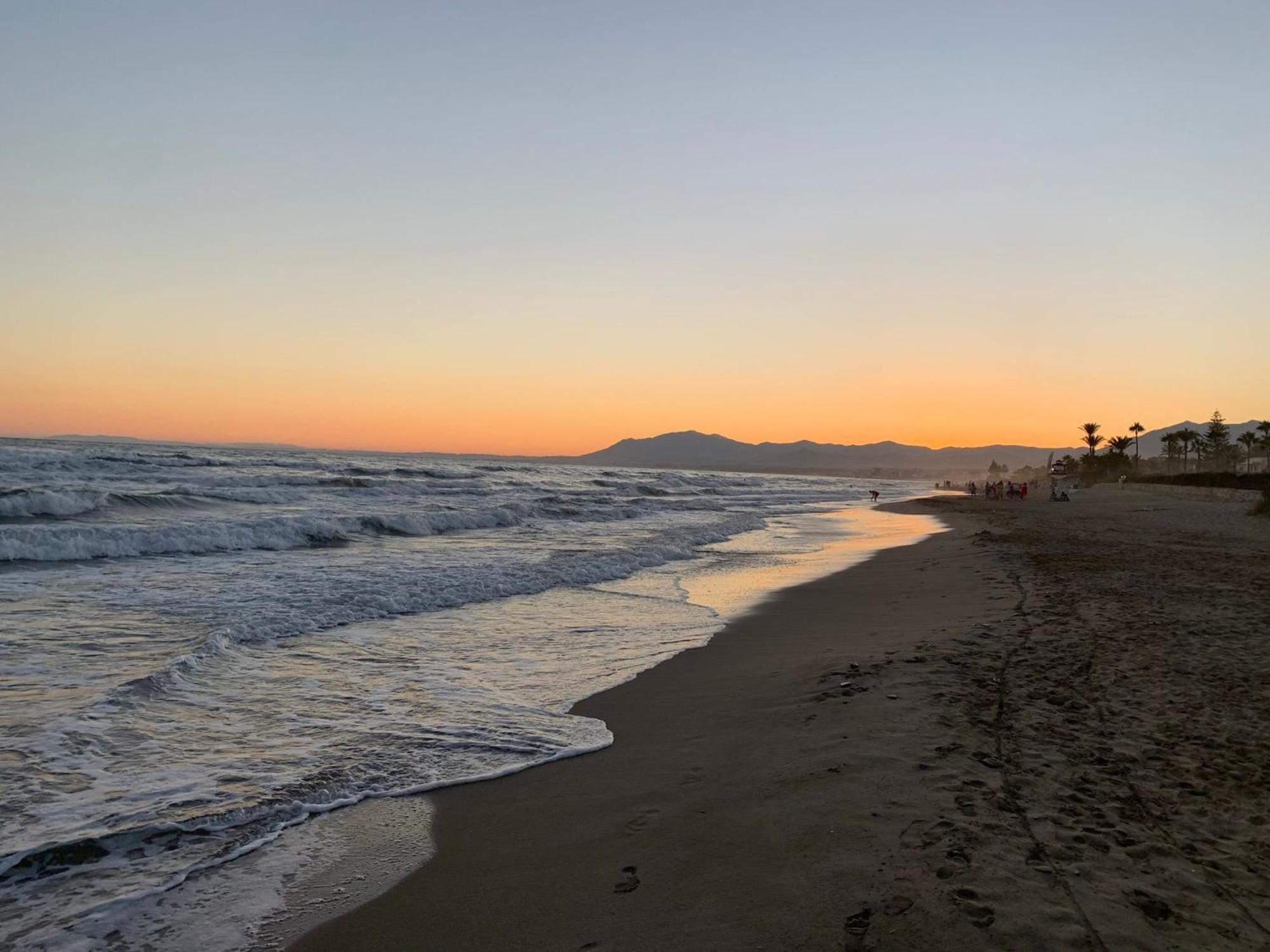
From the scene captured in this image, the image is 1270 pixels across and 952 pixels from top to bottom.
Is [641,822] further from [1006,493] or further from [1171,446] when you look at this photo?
[1171,446]

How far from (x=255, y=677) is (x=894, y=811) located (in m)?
6.14

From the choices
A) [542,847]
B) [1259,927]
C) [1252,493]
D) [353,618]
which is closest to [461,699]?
[542,847]

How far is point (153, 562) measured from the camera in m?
15.3

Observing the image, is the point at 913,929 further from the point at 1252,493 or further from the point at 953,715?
the point at 1252,493

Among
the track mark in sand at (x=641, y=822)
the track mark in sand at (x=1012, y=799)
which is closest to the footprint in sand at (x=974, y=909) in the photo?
the track mark in sand at (x=1012, y=799)

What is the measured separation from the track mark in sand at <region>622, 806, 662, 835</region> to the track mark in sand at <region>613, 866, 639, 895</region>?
454mm

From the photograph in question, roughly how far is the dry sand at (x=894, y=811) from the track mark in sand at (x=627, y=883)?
26 mm

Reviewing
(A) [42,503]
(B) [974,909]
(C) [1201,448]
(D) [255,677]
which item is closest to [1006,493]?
(C) [1201,448]

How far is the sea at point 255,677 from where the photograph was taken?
391 cm

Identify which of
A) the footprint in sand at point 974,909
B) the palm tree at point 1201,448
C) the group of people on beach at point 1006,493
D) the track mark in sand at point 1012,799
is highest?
the palm tree at point 1201,448

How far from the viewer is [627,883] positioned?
366 cm

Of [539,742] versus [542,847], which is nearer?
[542,847]

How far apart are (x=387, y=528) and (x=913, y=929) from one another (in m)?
22.5

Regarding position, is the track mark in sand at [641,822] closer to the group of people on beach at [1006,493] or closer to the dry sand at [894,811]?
the dry sand at [894,811]
